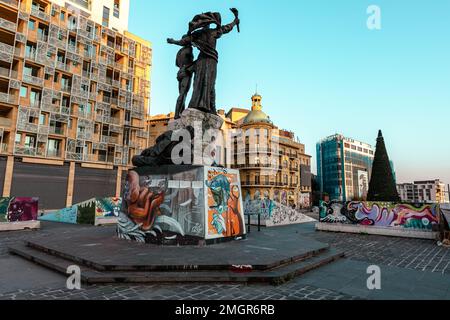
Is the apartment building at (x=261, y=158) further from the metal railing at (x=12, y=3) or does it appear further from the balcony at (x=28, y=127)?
the metal railing at (x=12, y=3)

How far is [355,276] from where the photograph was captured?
691cm

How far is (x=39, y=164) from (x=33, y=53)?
1307 centimetres

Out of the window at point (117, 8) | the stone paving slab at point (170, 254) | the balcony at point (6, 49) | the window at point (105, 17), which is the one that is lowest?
the stone paving slab at point (170, 254)

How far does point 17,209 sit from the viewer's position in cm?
1648

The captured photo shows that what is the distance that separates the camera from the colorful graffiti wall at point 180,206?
29.6 ft

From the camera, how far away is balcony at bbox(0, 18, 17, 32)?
28.0 metres

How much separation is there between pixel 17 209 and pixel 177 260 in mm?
15392

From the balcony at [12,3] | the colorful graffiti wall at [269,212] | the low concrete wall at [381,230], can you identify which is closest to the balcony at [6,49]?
the balcony at [12,3]

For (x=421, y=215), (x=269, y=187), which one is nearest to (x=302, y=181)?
(x=269, y=187)

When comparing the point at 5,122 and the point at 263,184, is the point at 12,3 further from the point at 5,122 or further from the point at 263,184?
the point at 263,184

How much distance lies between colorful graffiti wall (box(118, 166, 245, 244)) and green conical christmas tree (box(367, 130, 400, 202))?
19676mm

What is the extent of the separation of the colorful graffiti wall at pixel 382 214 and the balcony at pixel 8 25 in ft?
121

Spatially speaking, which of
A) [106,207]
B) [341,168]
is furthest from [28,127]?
[341,168]

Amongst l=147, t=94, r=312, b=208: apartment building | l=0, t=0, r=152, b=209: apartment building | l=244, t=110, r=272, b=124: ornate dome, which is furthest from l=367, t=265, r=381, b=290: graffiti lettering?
l=244, t=110, r=272, b=124: ornate dome
